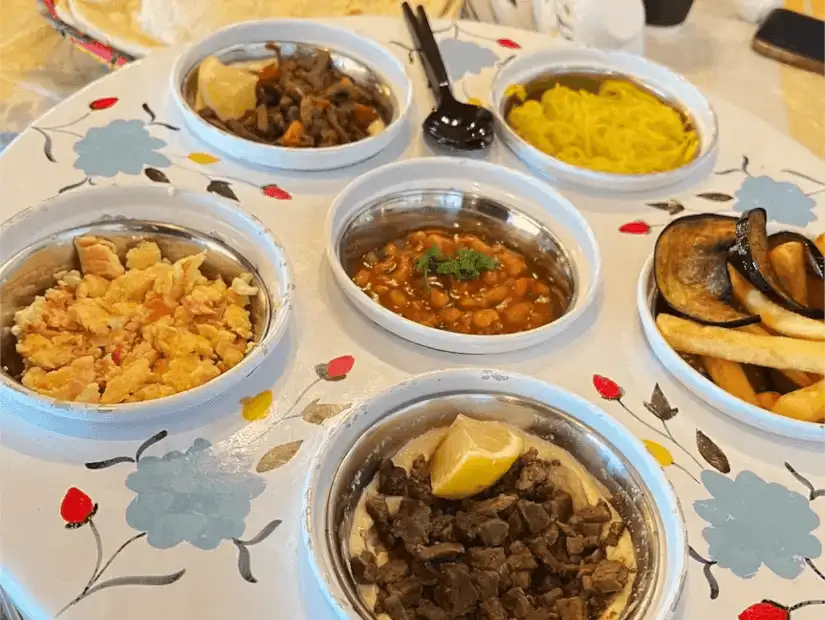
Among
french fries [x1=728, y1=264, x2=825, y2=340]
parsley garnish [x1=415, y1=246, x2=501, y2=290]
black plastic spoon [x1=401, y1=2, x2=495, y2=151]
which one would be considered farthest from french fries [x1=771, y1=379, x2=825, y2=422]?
black plastic spoon [x1=401, y1=2, x2=495, y2=151]

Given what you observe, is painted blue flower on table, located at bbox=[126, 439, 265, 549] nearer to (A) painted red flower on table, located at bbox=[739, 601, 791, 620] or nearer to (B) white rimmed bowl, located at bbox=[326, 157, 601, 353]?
(B) white rimmed bowl, located at bbox=[326, 157, 601, 353]

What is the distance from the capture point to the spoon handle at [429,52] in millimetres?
2312

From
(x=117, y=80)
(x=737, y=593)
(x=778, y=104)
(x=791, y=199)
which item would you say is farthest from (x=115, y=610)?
(x=778, y=104)

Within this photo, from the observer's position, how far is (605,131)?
2279 mm

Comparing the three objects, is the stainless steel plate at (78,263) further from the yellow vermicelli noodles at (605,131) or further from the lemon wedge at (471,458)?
the yellow vermicelli noodles at (605,131)

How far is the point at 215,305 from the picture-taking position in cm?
168

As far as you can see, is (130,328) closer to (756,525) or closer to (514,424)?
(514,424)

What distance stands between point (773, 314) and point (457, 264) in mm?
728

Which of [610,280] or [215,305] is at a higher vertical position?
[215,305]

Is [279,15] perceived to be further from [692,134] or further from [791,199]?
[791,199]

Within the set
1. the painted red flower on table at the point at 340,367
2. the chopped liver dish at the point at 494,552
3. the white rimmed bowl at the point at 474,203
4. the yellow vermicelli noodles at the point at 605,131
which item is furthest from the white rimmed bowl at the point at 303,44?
the chopped liver dish at the point at 494,552

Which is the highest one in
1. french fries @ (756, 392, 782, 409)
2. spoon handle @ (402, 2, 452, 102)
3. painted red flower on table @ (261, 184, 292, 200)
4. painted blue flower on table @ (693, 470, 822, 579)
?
painted red flower on table @ (261, 184, 292, 200)

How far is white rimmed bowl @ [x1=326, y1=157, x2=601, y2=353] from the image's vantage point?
188cm

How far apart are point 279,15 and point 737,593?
244 centimetres
